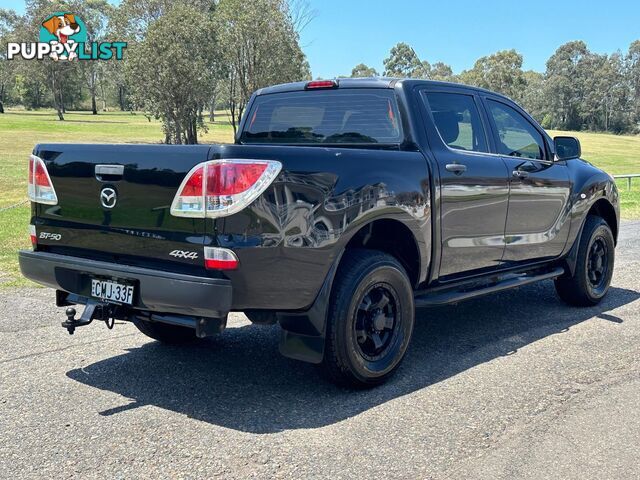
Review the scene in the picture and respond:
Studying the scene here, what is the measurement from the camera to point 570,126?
102812 mm

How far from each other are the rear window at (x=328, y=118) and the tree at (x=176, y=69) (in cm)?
2461

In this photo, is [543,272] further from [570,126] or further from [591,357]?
[570,126]

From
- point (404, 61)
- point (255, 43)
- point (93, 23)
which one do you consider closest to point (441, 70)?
point (404, 61)

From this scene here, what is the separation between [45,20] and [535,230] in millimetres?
62327

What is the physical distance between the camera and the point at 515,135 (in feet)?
18.8

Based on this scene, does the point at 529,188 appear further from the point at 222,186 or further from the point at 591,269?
the point at 222,186

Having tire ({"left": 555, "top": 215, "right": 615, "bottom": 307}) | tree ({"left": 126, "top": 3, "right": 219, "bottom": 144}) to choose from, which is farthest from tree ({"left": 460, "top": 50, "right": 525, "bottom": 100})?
tire ({"left": 555, "top": 215, "right": 615, "bottom": 307})

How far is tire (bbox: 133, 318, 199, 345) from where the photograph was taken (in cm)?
492

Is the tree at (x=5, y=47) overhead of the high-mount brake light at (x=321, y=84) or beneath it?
overhead

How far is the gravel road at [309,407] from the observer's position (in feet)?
10.5

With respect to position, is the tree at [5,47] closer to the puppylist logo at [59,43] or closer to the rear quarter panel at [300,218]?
the puppylist logo at [59,43]

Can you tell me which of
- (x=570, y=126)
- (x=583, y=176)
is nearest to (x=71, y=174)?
(x=583, y=176)

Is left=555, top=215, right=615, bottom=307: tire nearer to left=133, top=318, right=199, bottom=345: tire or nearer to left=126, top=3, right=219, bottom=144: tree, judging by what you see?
left=133, top=318, right=199, bottom=345: tire

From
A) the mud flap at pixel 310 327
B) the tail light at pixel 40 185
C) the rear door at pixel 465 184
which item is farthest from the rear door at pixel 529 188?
the tail light at pixel 40 185
